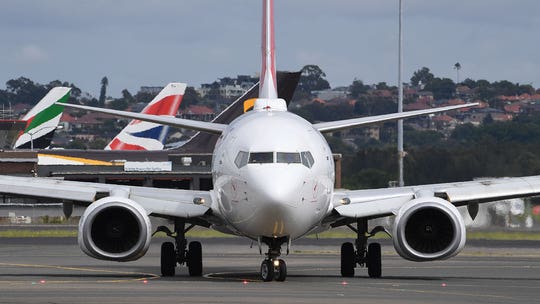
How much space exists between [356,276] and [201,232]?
25.4 m

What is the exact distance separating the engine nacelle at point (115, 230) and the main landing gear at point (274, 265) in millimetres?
2560

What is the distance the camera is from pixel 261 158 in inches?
1164

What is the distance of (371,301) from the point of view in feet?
82.6

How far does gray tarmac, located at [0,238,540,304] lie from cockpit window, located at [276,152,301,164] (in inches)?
97.8

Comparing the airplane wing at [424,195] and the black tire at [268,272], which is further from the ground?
the airplane wing at [424,195]

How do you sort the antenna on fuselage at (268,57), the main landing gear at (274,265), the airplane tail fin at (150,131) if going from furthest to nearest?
1. the airplane tail fin at (150,131)
2. the antenna on fuselage at (268,57)
3. the main landing gear at (274,265)

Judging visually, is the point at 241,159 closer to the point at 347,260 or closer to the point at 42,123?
the point at 347,260

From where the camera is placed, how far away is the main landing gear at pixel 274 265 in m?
30.6

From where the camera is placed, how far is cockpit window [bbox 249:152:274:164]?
2950cm

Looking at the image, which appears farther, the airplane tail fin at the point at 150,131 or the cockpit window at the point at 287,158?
the airplane tail fin at the point at 150,131

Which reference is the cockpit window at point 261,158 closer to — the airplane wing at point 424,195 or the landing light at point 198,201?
the landing light at point 198,201

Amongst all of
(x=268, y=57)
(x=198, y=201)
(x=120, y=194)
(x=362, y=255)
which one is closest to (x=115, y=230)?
(x=120, y=194)

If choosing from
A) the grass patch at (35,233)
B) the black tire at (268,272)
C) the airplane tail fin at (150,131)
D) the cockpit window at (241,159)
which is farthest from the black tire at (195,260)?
the airplane tail fin at (150,131)

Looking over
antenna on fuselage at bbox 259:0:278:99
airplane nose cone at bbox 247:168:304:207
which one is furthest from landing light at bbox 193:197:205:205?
antenna on fuselage at bbox 259:0:278:99
